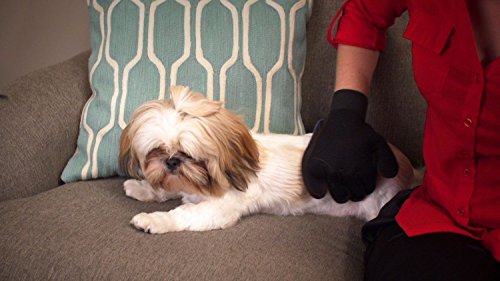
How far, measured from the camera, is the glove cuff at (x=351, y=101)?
51.2 inches

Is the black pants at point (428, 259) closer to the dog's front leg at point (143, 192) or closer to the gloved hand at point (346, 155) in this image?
the gloved hand at point (346, 155)

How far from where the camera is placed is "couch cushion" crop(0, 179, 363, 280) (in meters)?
1.11

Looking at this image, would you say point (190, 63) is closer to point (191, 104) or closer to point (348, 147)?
point (191, 104)

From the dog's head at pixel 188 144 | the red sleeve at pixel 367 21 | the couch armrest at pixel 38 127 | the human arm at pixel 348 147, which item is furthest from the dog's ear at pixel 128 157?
the red sleeve at pixel 367 21

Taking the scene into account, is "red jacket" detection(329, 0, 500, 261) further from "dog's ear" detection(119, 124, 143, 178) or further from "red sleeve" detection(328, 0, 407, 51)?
"dog's ear" detection(119, 124, 143, 178)

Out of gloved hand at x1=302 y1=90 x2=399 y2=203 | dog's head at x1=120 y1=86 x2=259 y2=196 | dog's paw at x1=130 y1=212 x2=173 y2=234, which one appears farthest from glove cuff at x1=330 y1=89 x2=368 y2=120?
dog's paw at x1=130 y1=212 x2=173 y2=234

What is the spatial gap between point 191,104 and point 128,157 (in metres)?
0.23

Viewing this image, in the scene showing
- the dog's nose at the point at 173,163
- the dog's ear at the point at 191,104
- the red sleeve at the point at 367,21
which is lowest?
the dog's nose at the point at 173,163

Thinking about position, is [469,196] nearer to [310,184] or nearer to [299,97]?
[310,184]

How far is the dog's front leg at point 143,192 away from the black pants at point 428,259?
1.98ft

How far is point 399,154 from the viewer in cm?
148

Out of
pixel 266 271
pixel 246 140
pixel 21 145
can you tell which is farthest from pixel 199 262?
pixel 21 145

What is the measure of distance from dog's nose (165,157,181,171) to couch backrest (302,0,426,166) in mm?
635

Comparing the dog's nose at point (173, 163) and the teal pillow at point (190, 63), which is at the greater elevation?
the teal pillow at point (190, 63)
